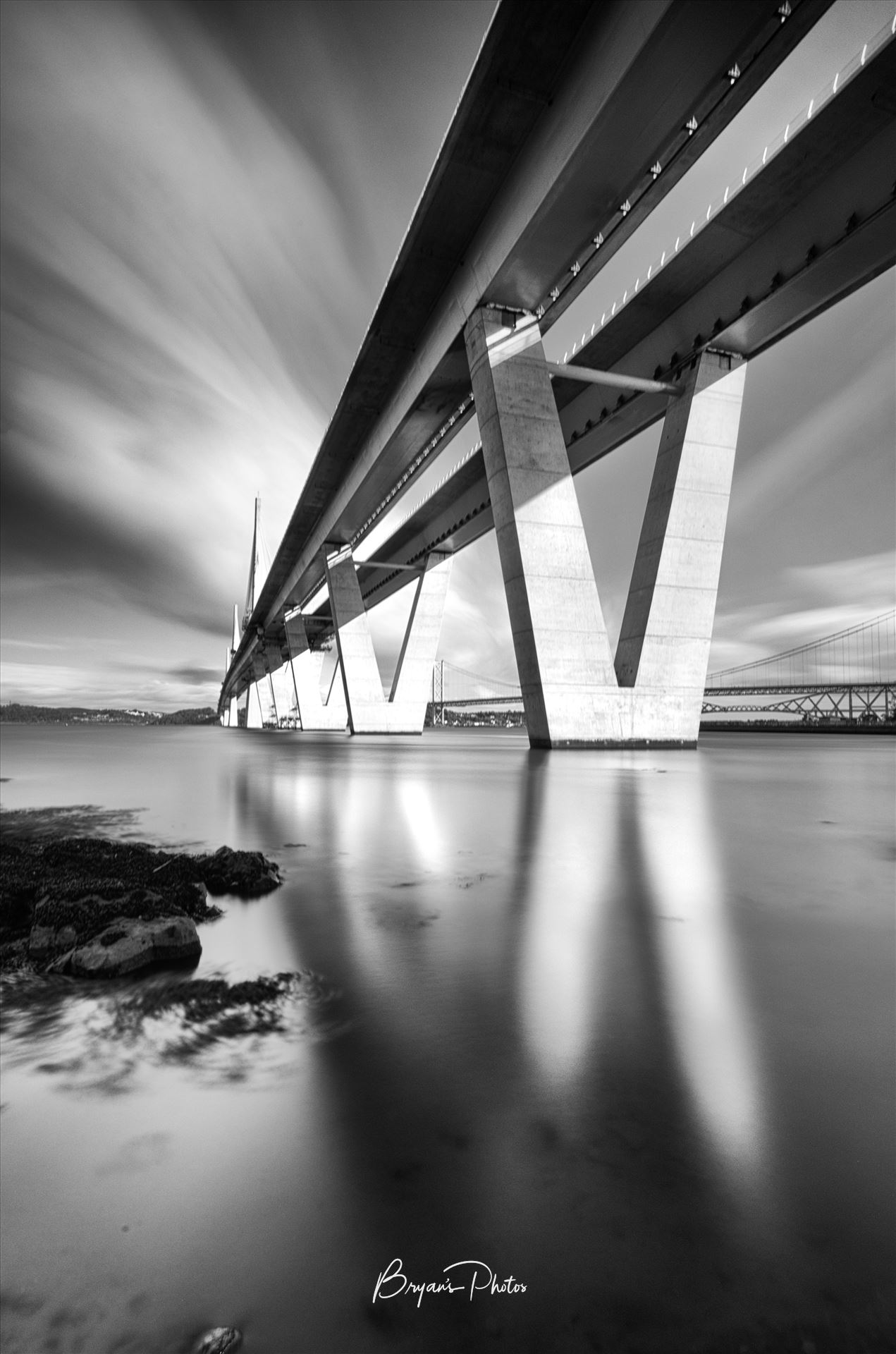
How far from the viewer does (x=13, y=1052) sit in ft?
5.24

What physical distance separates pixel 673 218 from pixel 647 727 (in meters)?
11.5

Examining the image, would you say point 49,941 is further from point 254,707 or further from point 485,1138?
point 254,707

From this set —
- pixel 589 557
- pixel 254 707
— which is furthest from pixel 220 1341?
pixel 254 707

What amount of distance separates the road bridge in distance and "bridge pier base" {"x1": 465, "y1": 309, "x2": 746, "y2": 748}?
→ 0.06 m

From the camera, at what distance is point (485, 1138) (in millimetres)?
1214

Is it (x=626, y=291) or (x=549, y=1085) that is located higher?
(x=626, y=291)

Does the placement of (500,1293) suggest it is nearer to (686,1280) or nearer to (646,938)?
(686,1280)

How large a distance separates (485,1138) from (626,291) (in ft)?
63.2

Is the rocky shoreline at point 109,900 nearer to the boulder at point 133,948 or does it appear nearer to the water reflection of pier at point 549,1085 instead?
the boulder at point 133,948

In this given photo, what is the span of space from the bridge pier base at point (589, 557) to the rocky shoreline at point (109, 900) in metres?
12.0

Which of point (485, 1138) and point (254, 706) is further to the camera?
point (254, 706)

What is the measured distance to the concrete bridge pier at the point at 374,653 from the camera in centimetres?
3600

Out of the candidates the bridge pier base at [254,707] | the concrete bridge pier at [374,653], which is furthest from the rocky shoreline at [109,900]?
the bridge pier base at [254,707]

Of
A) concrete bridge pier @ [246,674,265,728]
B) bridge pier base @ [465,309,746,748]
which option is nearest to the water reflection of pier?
bridge pier base @ [465,309,746,748]
